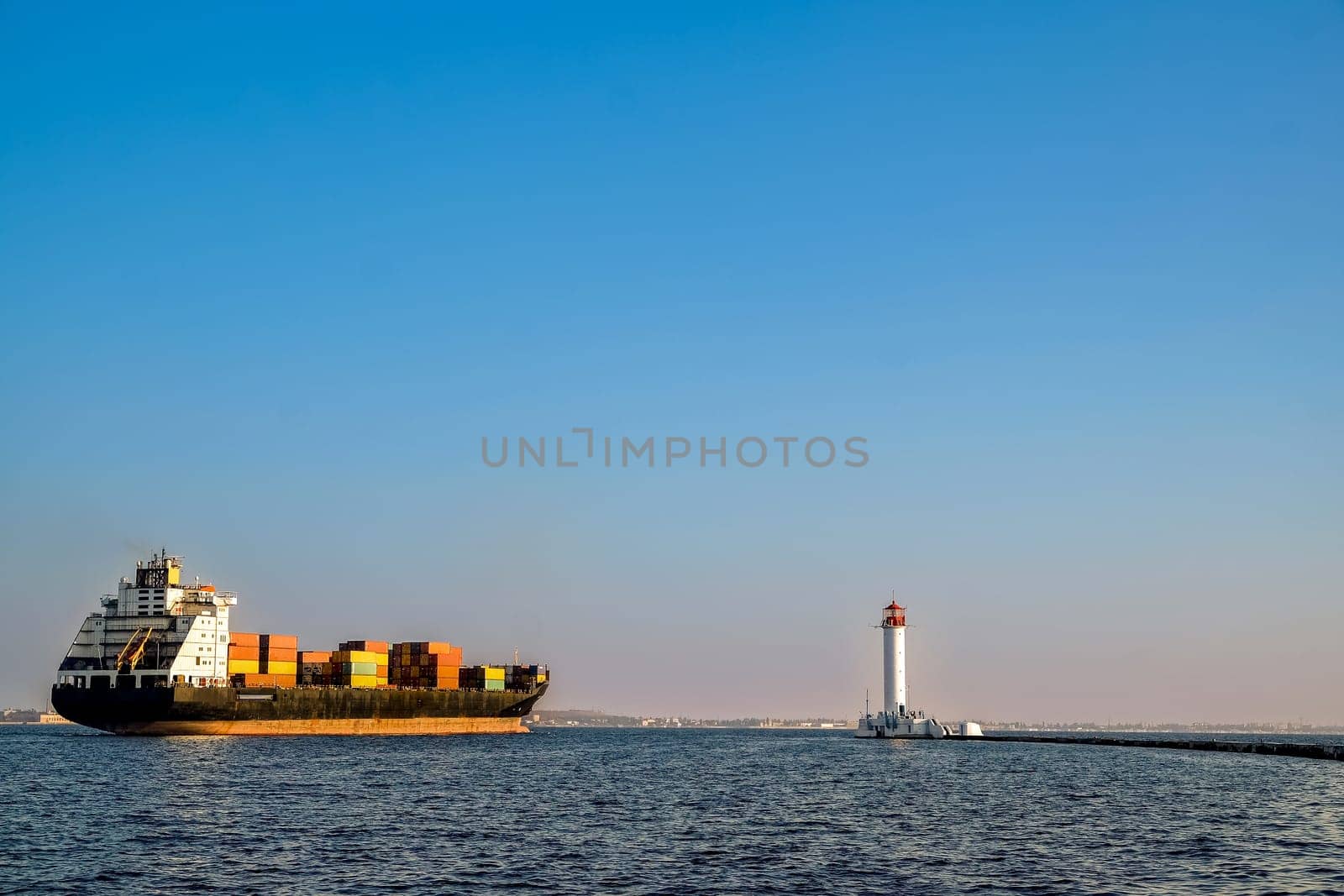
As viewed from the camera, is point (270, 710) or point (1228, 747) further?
point (1228, 747)

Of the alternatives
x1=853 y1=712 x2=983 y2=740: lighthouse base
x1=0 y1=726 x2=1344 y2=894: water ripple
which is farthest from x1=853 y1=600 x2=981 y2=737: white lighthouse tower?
x1=0 y1=726 x2=1344 y2=894: water ripple

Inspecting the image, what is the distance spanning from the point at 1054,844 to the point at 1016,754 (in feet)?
256

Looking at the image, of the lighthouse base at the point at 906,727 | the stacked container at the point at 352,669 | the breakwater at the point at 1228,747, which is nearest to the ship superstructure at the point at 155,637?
the stacked container at the point at 352,669

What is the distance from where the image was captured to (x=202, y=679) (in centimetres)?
10756

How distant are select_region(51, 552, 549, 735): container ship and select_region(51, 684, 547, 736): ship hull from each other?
0.11m

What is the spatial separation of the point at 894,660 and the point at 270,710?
6654 cm

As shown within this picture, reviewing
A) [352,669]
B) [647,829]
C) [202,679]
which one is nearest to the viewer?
[647,829]

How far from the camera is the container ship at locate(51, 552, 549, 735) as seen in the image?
105 meters

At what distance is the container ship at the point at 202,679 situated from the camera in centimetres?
10500

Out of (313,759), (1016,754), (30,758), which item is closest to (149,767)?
(313,759)

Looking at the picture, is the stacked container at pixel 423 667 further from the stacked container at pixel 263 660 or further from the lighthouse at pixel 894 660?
the lighthouse at pixel 894 660

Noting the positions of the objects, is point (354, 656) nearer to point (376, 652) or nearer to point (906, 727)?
point (376, 652)

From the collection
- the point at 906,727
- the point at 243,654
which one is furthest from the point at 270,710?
the point at 906,727

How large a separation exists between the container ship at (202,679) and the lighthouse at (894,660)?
171 ft
